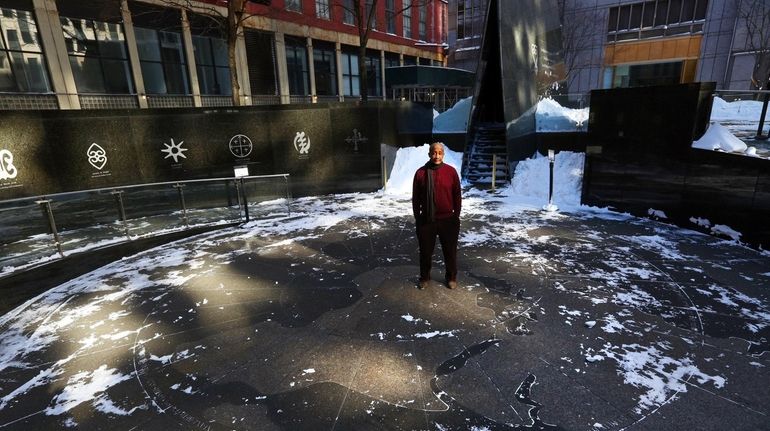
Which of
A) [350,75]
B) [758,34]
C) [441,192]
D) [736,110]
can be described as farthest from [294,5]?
[758,34]

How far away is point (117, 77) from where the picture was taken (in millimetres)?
19859

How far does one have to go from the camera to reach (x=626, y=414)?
339cm

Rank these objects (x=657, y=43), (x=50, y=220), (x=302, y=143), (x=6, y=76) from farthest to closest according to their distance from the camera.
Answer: (x=657, y=43) < (x=6, y=76) < (x=302, y=143) < (x=50, y=220)

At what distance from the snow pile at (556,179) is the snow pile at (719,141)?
3209mm

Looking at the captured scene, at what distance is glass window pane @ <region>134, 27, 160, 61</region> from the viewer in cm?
2030

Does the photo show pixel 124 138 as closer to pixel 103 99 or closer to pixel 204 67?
pixel 103 99

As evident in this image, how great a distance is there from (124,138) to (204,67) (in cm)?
1553

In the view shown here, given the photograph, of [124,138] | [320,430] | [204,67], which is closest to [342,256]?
[320,430]

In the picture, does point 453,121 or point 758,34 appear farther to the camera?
point 758,34

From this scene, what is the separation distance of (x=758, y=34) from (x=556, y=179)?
2688cm

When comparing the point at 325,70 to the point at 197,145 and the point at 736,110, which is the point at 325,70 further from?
the point at 736,110

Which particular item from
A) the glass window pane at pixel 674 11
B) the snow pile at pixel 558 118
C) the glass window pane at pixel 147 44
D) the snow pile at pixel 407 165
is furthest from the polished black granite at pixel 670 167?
the glass window pane at pixel 674 11

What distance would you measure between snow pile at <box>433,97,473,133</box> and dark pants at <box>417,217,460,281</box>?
38.2ft

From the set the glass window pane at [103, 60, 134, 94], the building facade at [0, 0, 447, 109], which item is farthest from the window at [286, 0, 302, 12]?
the glass window pane at [103, 60, 134, 94]
